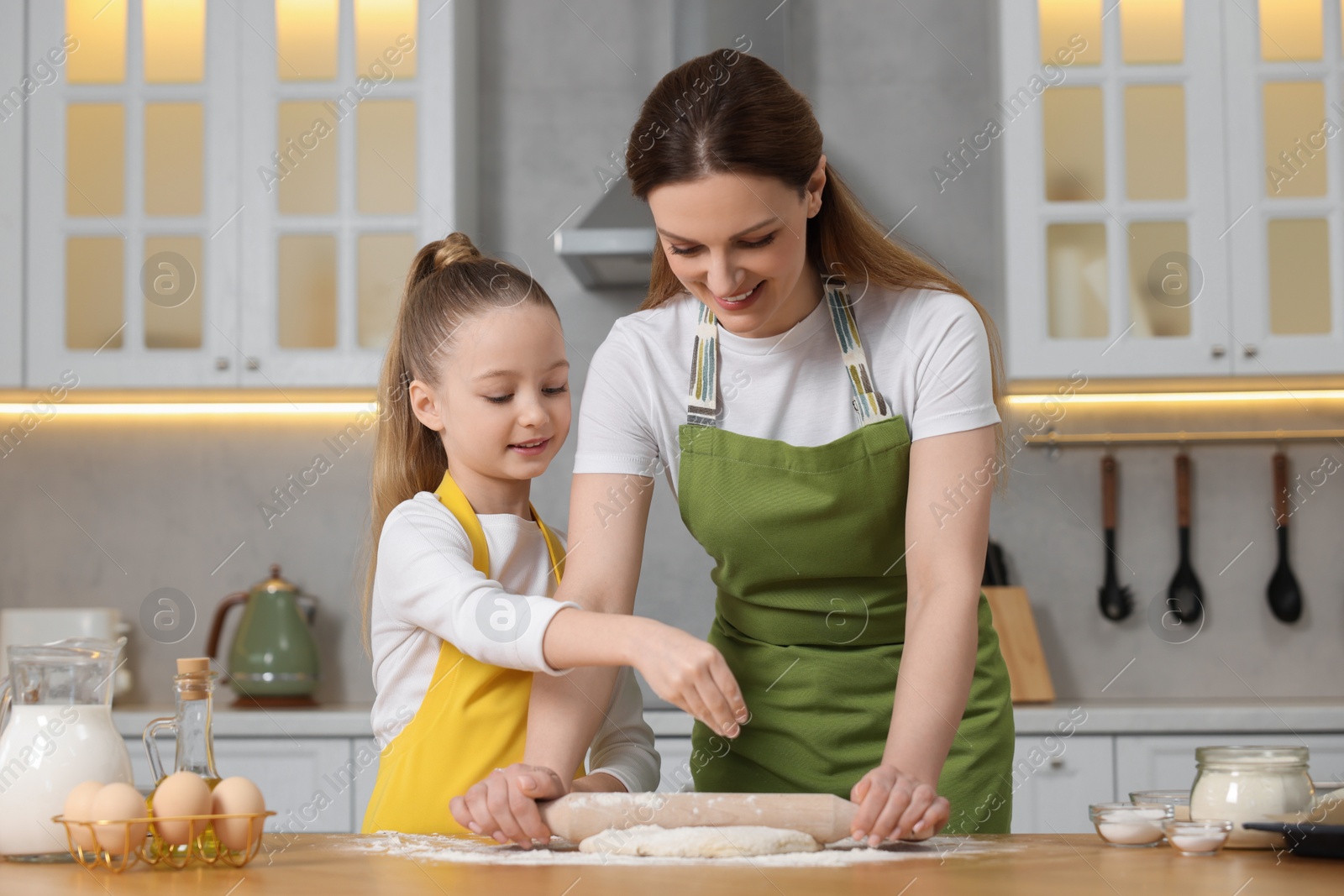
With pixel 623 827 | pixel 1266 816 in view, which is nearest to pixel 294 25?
pixel 623 827

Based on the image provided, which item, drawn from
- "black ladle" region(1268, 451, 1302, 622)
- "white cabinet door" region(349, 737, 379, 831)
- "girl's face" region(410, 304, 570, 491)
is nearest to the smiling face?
"girl's face" region(410, 304, 570, 491)

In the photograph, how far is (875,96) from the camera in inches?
115

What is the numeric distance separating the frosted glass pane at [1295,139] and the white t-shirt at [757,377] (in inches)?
65.4

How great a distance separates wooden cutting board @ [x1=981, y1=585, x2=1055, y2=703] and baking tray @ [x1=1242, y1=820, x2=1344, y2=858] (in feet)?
5.41

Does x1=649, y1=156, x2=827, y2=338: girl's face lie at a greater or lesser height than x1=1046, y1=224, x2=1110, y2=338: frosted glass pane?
lesser

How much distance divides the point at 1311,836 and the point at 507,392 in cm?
77

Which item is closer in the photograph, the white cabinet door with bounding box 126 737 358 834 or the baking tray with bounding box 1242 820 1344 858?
the baking tray with bounding box 1242 820 1344 858

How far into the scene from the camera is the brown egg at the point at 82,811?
826 millimetres

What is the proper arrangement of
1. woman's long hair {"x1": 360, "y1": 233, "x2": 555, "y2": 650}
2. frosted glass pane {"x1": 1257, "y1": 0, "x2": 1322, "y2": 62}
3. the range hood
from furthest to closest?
1. frosted glass pane {"x1": 1257, "y1": 0, "x2": 1322, "y2": 62}
2. the range hood
3. woman's long hair {"x1": 360, "y1": 233, "x2": 555, "y2": 650}

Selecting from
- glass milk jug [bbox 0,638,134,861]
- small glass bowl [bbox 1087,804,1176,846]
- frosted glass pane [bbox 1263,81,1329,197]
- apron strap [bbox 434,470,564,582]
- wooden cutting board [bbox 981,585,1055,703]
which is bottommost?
wooden cutting board [bbox 981,585,1055,703]

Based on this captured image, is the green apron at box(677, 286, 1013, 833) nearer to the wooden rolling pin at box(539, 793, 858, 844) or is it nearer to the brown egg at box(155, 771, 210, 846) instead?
the wooden rolling pin at box(539, 793, 858, 844)

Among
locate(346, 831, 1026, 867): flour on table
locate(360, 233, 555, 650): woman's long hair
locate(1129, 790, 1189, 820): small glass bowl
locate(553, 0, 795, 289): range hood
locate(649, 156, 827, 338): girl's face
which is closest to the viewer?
locate(346, 831, 1026, 867): flour on table

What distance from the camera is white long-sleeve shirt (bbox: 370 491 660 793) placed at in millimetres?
1051

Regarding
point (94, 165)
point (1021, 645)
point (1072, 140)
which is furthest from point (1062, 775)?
point (94, 165)
